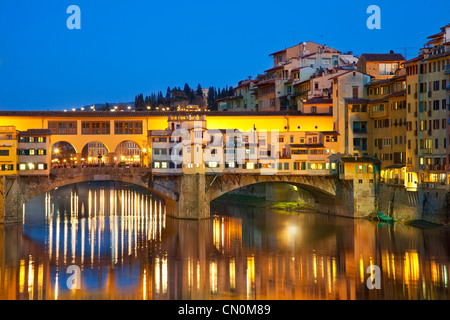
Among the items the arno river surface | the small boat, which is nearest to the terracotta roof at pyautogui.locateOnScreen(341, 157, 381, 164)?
the small boat

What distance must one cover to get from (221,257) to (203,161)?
17.2m

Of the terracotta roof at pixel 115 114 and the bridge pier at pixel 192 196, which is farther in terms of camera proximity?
the terracotta roof at pixel 115 114

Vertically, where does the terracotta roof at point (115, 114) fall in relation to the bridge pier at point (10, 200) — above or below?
above

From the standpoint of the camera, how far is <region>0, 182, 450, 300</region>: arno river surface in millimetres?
36219

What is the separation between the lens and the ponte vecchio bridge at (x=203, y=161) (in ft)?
199

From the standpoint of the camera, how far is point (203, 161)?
6131 cm

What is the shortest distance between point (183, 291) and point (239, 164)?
1067 inches

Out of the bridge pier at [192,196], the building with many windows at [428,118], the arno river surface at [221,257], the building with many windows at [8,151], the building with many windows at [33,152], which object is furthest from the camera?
the bridge pier at [192,196]

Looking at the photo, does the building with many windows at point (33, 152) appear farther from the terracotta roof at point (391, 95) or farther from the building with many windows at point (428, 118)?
the building with many windows at point (428, 118)

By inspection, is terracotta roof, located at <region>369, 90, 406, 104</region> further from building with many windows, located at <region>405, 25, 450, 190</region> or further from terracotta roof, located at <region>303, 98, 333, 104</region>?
terracotta roof, located at <region>303, 98, 333, 104</region>

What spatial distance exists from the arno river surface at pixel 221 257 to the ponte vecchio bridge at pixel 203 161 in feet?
7.98

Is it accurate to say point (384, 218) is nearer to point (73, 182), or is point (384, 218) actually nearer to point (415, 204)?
point (415, 204)

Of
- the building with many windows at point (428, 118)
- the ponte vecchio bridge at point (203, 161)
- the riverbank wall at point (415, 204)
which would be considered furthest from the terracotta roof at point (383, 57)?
the riverbank wall at point (415, 204)
